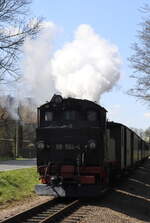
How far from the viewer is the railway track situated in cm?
1154

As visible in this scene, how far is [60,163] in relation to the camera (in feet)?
51.4

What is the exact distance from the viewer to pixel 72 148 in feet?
51.6

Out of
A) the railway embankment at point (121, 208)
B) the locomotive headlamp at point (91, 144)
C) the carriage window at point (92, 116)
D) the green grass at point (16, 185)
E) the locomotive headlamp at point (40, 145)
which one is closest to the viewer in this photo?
the railway embankment at point (121, 208)

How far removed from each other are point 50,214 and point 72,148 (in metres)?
3.44

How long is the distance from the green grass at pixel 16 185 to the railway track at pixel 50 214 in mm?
2020

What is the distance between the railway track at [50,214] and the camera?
11537mm

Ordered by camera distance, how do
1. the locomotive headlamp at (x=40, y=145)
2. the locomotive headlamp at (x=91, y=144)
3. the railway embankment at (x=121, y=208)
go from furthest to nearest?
the locomotive headlamp at (x=40, y=145), the locomotive headlamp at (x=91, y=144), the railway embankment at (x=121, y=208)

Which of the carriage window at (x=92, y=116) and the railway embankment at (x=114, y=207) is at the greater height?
the carriage window at (x=92, y=116)

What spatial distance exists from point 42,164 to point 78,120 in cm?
205

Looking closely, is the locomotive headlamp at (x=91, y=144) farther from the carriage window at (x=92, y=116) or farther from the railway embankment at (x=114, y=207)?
the railway embankment at (x=114, y=207)

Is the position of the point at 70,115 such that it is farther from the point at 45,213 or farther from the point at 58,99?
the point at 45,213

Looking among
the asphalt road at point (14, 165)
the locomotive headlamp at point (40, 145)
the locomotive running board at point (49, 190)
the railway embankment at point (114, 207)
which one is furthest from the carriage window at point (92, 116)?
the asphalt road at point (14, 165)

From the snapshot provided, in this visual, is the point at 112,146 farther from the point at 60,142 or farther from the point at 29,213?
the point at 29,213

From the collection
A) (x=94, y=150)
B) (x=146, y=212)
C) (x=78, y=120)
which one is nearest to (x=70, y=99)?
(x=78, y=120)
